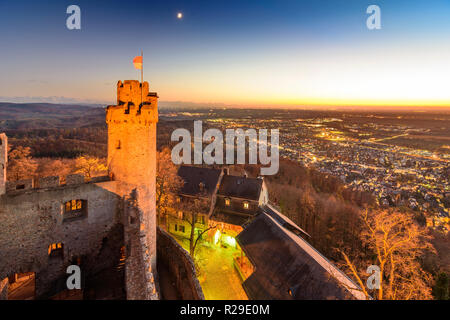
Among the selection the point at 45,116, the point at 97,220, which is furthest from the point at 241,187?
the point at 45,116

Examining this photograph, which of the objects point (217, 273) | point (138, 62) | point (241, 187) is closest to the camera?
point (138, 62)

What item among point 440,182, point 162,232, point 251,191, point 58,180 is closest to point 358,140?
point 440,182

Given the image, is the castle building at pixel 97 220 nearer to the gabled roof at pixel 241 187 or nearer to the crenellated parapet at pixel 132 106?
the crenellated parapet at pixel 132 106

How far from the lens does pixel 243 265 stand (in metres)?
26.0

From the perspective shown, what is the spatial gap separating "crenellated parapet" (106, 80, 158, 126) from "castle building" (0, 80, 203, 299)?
0.21 ft

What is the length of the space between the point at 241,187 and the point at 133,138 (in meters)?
24.1

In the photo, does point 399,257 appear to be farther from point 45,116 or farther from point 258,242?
point 45,116

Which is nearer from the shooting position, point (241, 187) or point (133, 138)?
point (133, 138)

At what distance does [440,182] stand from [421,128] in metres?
34.7

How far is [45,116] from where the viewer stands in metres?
122

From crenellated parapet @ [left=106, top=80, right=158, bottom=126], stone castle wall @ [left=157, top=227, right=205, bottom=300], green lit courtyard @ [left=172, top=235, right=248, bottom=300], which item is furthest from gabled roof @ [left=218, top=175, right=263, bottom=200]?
crenellated parapet @ [left=106, top=80, right=158, bottom=126]

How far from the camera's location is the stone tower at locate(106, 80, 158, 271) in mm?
15875
